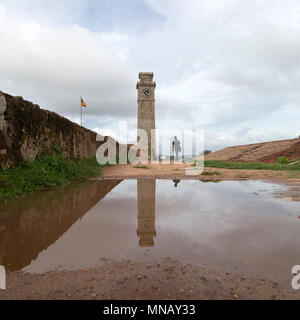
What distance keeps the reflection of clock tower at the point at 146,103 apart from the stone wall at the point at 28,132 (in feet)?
53.7

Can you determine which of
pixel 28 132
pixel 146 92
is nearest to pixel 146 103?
pixel 146 92

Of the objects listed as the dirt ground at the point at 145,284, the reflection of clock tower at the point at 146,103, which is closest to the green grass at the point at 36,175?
the dirt ground at the point at 145,284

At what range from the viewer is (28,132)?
17.7 ft

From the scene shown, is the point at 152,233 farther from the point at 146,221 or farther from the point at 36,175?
the point at 36,175

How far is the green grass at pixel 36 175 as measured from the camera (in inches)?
157

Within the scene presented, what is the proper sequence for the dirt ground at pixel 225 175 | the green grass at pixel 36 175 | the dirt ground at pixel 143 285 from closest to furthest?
the dirt ground at pixel 143 285 < the green grass at pixel 36 175 < the dirt ground at pixel 225 175

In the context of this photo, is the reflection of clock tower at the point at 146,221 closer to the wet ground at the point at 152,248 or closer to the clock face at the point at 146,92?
the wet ground at the point at 152,248

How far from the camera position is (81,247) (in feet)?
6.51

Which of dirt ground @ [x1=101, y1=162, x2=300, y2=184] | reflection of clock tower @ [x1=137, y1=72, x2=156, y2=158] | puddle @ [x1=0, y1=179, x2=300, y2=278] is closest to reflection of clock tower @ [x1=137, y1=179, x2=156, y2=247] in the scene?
puddle @ [x1=0, y1=179, x2=300, y2=278]

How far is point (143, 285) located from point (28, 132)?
5.32 m

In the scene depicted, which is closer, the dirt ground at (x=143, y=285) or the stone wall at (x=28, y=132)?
the dirt ground at (x=143, y=285)

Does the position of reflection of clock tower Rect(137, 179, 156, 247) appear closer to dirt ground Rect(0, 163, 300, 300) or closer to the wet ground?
the wet ground
